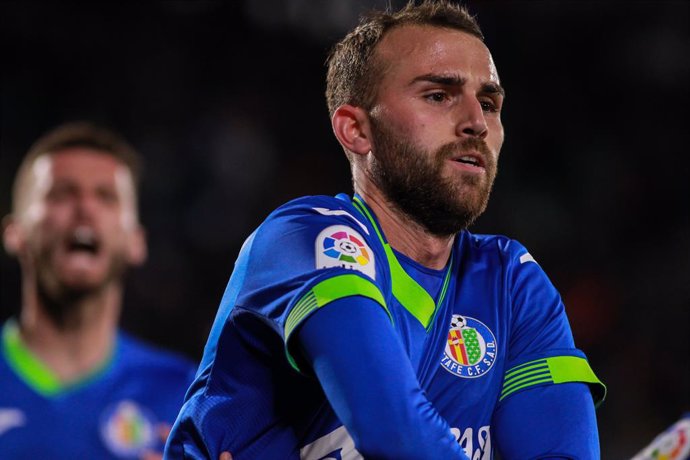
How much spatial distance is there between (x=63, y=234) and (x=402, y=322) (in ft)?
8.17

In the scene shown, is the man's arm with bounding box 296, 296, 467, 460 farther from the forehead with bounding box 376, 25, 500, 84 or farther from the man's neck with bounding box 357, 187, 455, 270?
the forehead with bounding box 376, 25, 500, 84

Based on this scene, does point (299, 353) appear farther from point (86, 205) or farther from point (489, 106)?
point (86, 205)

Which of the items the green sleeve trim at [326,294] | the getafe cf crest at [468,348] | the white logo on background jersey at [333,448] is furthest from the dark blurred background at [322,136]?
the green sleeve trim at [326,294]

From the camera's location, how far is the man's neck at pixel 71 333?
4.81 meters

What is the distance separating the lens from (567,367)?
2791 mm

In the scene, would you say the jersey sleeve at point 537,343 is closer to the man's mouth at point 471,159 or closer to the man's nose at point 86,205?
the man's mouth at point 471,159

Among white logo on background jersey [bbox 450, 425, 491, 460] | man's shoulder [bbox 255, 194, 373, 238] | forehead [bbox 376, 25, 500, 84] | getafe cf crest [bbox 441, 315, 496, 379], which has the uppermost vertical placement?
forehead [bbox 376, 25, 500, 84]

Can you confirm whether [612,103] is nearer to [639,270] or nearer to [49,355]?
[639,270]

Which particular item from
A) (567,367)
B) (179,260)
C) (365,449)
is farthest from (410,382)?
(179,260)

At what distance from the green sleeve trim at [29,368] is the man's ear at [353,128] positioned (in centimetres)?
242

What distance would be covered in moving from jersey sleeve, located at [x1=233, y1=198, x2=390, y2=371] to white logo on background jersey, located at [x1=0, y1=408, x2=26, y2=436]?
2.35 meters

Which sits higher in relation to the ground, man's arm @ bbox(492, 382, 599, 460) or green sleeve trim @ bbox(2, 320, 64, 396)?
man's arm @ bbox(492, 382, 599, 460)

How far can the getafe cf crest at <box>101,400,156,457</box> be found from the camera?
4.62 m

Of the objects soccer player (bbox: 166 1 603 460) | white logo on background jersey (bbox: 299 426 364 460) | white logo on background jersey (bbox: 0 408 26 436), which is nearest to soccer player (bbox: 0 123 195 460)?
white logo on background jersey (bbox: 0 408 26 436)
